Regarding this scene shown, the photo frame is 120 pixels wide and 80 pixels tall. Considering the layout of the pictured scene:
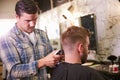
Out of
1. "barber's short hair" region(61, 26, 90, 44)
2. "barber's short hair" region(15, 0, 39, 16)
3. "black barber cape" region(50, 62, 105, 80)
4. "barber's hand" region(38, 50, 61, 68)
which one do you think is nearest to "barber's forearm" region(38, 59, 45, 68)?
"barber's hand" region(38, 50, 61, 68)

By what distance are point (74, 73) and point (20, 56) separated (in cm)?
44

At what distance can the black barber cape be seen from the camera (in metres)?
1.44

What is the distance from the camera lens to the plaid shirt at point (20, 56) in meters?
1.57

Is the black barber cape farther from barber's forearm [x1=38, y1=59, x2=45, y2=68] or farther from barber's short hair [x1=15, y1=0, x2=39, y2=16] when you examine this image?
barber's short hair [x1=15, y1=0, x2=39, y2=16]

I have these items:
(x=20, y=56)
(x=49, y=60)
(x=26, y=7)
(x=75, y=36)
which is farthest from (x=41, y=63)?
A: (x=26, y=7)

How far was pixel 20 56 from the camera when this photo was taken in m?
1.62

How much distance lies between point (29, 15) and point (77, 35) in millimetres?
402

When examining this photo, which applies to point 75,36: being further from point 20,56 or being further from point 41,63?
point 20,56

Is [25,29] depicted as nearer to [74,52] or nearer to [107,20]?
[74,52]

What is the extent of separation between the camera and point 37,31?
70.1 inches

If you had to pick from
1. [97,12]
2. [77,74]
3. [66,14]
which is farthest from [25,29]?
[66,14]

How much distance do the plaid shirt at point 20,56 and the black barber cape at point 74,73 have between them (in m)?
0.18

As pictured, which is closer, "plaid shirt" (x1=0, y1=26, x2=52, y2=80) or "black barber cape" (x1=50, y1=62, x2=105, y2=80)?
"black barber cape" (x1=50, y1=62, x2=105, y2=80)

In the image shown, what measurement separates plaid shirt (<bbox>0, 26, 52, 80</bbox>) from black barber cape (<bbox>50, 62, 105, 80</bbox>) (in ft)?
0.58
